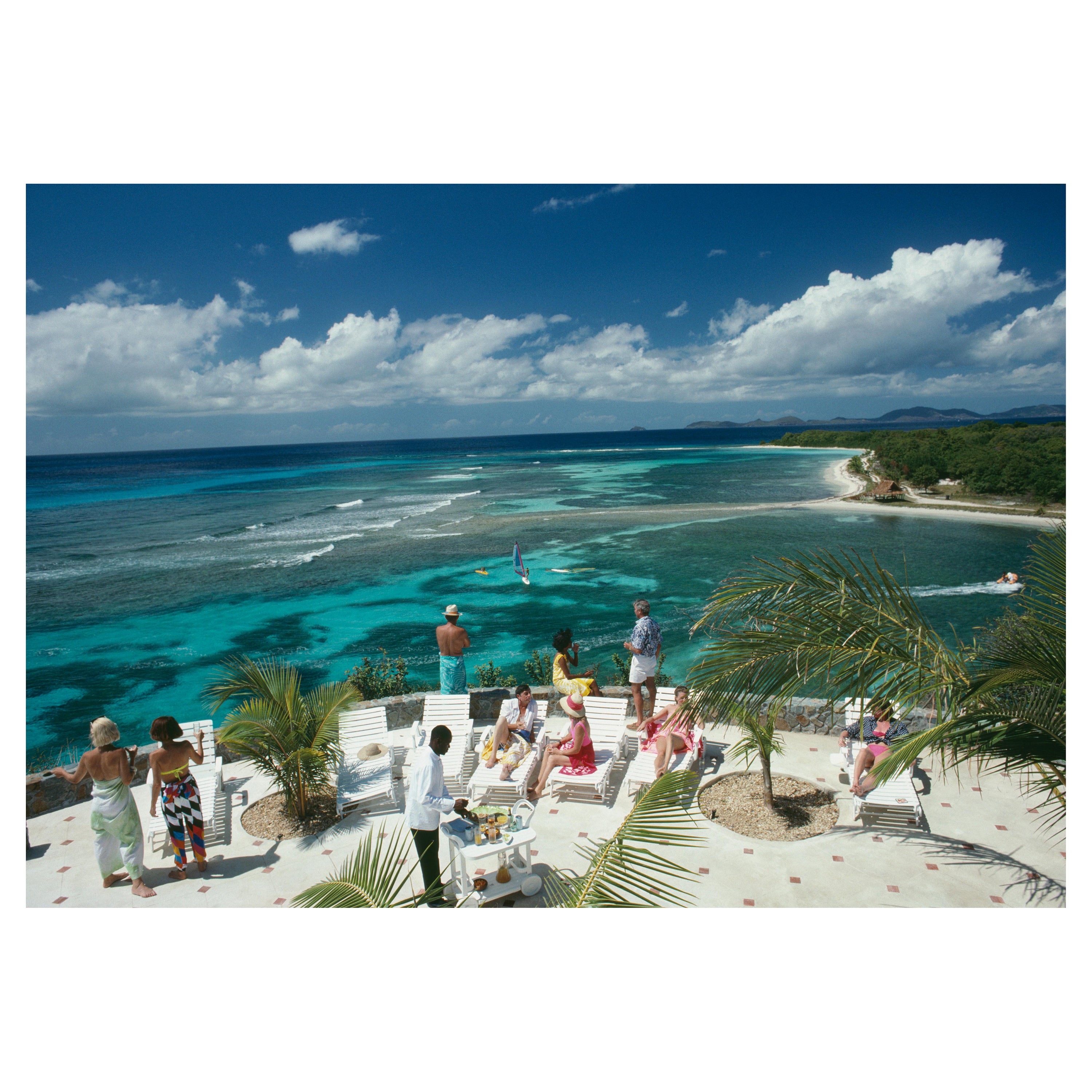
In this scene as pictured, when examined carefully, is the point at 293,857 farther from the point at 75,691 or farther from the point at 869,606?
the point at 75,691

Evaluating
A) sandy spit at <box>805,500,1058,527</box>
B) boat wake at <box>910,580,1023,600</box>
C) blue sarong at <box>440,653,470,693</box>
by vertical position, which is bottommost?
blue sarong at <box>440,653,470,693</box>

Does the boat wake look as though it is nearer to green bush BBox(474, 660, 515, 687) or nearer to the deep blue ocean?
the deep blue ocean

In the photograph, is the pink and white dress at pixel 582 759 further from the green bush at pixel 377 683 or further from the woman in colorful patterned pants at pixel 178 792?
the green bush at pixel 377 683

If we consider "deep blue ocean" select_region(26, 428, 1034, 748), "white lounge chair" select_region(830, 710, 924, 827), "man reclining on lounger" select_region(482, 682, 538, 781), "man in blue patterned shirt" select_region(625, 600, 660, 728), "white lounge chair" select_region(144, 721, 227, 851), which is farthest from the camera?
"deep blue ocean" select_region(26, 428, 1034, 748)

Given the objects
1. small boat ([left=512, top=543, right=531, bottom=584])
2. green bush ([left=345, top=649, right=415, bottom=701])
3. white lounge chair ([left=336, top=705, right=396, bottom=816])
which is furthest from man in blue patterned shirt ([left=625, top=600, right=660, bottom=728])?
small boat ([left=512, top=543, right=531, bottom=584])

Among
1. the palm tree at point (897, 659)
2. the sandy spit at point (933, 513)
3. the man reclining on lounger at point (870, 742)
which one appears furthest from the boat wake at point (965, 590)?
the palm tree at point (897, 659)

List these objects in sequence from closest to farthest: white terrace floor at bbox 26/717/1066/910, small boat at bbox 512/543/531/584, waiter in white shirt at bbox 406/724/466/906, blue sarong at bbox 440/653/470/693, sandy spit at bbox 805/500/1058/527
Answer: waiter in white shirt at bbox 406/724/466/906, white terrace floor at bbox 26/717/1066/910, blue sarong at bbox 440/653/470/693, small boat at bbox 512/543/531/584, sandy spit at bbox 805/500/1058/527
